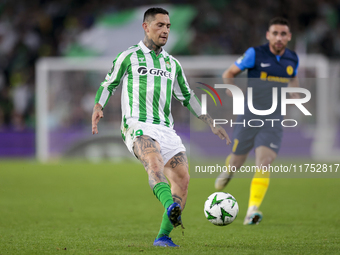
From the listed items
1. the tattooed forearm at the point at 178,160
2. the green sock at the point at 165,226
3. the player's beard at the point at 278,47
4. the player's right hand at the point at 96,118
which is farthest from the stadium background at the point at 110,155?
the player's beard at the point at 278,47

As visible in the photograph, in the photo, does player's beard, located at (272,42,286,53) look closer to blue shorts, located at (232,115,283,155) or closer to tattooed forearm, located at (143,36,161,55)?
blue shorts, located at (232,115,283,155)

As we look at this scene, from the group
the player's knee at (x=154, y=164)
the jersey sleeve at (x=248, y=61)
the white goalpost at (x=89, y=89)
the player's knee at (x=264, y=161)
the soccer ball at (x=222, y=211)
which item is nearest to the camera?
the player's knee at (x=154, y=164)

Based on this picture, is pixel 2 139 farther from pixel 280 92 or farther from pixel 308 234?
pixel 308 234

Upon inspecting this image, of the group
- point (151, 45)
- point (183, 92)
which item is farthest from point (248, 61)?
point (151, 45)

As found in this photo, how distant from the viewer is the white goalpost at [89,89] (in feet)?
58.4

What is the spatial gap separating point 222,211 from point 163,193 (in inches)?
41.7

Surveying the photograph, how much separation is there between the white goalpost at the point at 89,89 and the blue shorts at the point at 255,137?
1081 cm

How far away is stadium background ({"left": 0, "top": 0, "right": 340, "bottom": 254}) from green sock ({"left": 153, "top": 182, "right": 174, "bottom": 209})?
19.7 inches

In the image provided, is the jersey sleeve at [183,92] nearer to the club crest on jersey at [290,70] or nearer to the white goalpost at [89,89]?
the club crest on jersey at [290,70]

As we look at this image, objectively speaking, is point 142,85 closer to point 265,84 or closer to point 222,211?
point 222,211

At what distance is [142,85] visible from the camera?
5195 mm

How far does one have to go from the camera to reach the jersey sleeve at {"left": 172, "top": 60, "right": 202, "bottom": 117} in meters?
5.50

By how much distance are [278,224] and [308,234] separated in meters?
0.81

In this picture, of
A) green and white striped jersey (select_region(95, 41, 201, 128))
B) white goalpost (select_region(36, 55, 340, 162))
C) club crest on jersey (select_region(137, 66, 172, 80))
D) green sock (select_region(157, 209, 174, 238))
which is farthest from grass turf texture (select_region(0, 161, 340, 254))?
white goalpost (select_region(36, 55, 340, 162))
